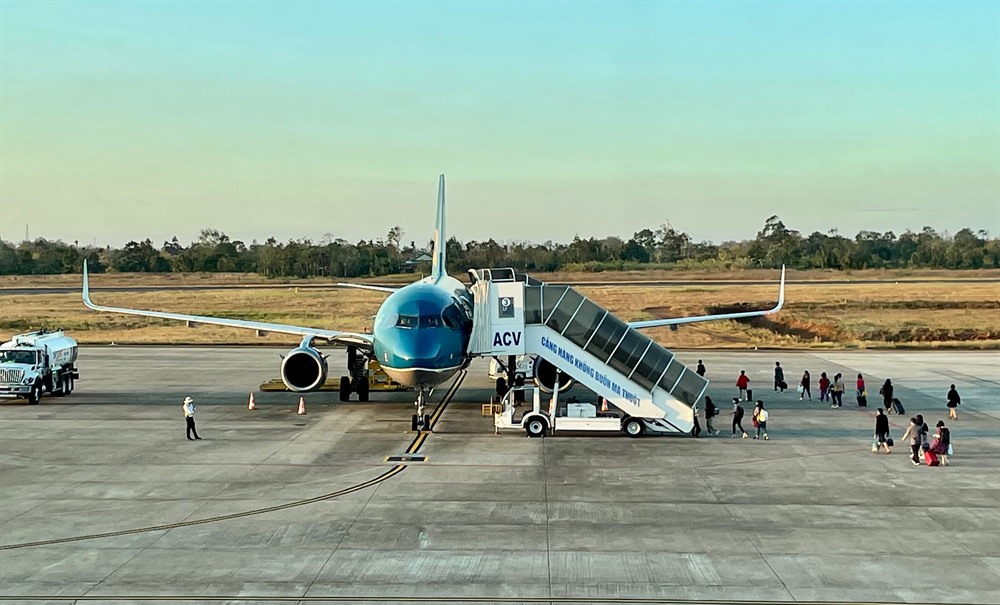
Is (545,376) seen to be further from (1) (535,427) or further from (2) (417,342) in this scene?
(2) (417,342)

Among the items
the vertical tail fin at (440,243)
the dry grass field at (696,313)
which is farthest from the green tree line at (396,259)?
the vertical tail fin at (440,243)

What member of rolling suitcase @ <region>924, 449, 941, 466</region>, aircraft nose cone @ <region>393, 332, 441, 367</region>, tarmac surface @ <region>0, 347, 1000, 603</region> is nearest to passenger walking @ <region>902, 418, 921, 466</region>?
rolling suitcase @ <region>924, 449, 941, 466</region>

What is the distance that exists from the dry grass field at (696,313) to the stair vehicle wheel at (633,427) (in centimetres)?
3170

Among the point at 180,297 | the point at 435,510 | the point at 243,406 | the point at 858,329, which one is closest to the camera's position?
the point at 435,510

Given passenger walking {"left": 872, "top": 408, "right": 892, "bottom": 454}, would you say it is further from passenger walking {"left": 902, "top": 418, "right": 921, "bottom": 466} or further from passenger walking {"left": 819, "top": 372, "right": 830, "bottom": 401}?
passenger walking {"left": 819, "top": 372, "right": 830, "bottom": 401}

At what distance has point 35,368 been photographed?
1339 inches

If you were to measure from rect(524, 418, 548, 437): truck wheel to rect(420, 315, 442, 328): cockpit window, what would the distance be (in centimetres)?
395

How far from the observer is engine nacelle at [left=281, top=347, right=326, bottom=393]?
32.6 metres

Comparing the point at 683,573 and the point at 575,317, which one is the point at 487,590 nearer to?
the point at 683,573

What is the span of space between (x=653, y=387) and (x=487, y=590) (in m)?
14.6

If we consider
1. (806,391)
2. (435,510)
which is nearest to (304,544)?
(435,510)

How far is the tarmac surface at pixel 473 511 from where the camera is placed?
14594mm

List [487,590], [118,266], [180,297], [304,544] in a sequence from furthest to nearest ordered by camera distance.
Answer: [118,266] < [180,297] < [304,544] < [487,590]

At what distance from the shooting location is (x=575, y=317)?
93.9ft
